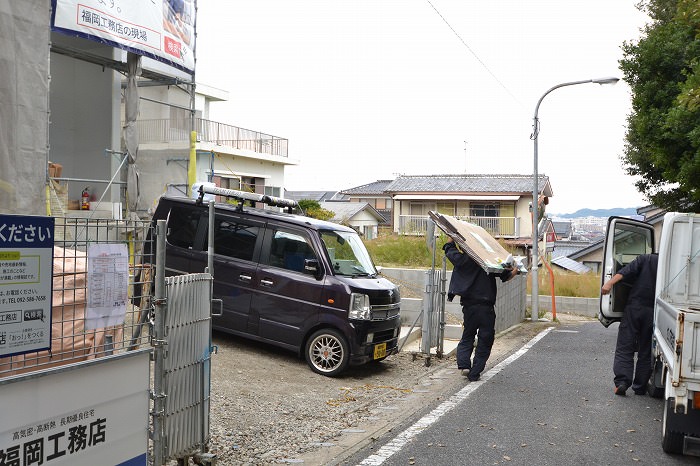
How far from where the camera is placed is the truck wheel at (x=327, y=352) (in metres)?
9.10

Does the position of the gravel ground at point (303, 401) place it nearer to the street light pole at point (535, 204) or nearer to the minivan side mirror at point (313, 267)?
the minivan side mirror at point (313, 267)

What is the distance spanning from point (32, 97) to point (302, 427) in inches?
163

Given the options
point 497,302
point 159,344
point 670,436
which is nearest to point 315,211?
point 497,302

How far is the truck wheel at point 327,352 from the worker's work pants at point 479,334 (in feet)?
5.35

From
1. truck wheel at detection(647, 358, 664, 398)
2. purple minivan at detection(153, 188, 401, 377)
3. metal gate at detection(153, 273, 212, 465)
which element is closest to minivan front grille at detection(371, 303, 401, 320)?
purple minivan at detection(153, 188, 401, 377)

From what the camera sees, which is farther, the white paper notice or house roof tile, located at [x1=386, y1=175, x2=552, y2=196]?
house roof tile, located at [x1=386, y1=175, x2=552, y2=196]

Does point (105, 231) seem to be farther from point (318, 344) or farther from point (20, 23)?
point (318, 344)

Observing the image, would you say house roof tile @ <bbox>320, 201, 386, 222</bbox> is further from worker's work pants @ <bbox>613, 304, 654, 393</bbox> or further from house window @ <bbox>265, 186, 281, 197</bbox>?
worker's work pants @ <bbox>613, 304, 654, 393</bbox>

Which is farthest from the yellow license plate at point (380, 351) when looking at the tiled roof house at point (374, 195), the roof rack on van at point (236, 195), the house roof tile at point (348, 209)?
the tiled roof house at point (374, 195)

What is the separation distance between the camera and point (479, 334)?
9.16m

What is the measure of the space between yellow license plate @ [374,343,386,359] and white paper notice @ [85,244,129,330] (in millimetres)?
5672

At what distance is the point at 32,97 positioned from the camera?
6324mm

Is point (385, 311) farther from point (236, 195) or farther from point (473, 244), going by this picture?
point (236, 195)

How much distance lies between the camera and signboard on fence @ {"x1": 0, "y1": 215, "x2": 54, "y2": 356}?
10.6 ft
